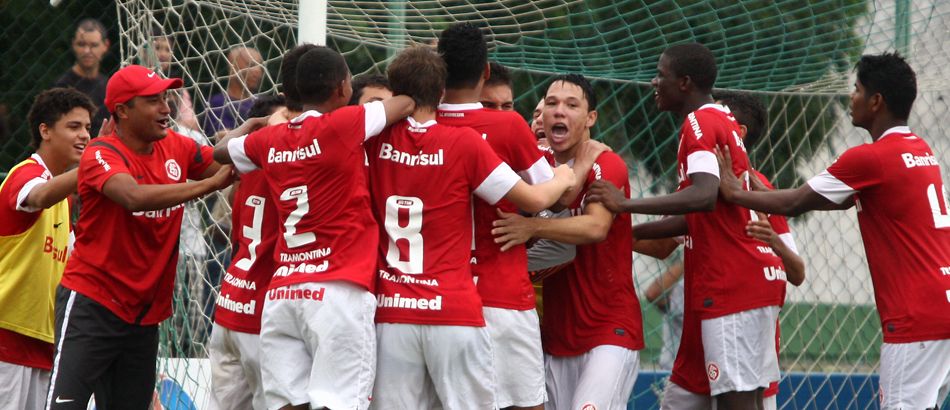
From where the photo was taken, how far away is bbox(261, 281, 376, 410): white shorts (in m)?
4.73

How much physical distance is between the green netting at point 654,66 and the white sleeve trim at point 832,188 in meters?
1.84

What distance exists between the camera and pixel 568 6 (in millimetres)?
7195

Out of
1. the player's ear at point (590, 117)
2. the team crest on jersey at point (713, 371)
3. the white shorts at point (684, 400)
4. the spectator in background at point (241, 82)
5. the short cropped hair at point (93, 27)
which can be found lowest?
the white shorts at point (684, 400)

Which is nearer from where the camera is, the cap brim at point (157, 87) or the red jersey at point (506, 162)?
the red jersey at point (506, 162)

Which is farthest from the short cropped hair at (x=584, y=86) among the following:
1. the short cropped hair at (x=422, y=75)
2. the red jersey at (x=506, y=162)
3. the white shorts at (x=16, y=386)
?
the white shorts at (x=16, y=386)

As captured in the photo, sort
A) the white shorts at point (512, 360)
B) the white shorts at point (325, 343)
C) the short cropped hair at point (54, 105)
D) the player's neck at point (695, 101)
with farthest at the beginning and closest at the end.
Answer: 1. the short cropped hair at point (54, 105)
2. the player's neck at point (695, 101)
3. the white shorts at point (512, 360)
4. the white shorts at point (325, 343)

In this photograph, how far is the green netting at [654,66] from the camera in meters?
7.16

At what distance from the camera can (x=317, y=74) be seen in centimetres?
498

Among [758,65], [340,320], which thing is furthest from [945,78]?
[340,320]

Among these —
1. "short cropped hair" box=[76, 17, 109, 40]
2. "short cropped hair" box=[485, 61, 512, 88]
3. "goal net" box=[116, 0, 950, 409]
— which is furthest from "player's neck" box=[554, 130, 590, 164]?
"short cropped hair" box=[76, 17, 109, 40]

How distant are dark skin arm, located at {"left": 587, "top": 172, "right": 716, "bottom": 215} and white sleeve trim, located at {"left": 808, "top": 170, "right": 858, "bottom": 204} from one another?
53 centimetres

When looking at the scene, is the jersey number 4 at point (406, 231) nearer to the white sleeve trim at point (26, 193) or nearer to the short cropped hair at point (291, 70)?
the short cropped hair at point (291, 70)

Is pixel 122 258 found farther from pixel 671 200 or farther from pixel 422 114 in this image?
pixel 671 200

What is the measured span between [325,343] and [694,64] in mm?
2190
